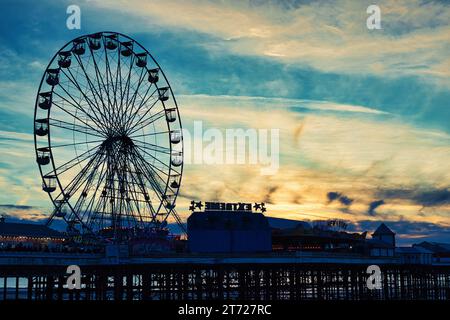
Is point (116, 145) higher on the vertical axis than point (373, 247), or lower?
higher

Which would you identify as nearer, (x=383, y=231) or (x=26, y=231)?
(x=26, y=231)

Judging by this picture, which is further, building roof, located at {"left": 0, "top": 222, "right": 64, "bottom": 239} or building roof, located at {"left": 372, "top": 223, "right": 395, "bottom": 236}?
building roof, located at {"left": 372, "top": 223, "right": 395, "bottom": 236}

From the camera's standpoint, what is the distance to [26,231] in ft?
316

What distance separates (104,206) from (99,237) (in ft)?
12.0

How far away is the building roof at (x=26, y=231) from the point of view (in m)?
92.2

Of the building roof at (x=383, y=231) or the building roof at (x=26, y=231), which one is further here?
the building roof at (x=383, y=231)

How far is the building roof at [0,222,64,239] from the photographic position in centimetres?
9225

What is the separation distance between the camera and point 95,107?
8312 centimetres

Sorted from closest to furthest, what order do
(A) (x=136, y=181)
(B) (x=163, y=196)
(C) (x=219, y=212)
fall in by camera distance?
1. (A) (x=136, y=181)
2. (B) (x=163, y=196)
3. (C) (x=219, y=212)
